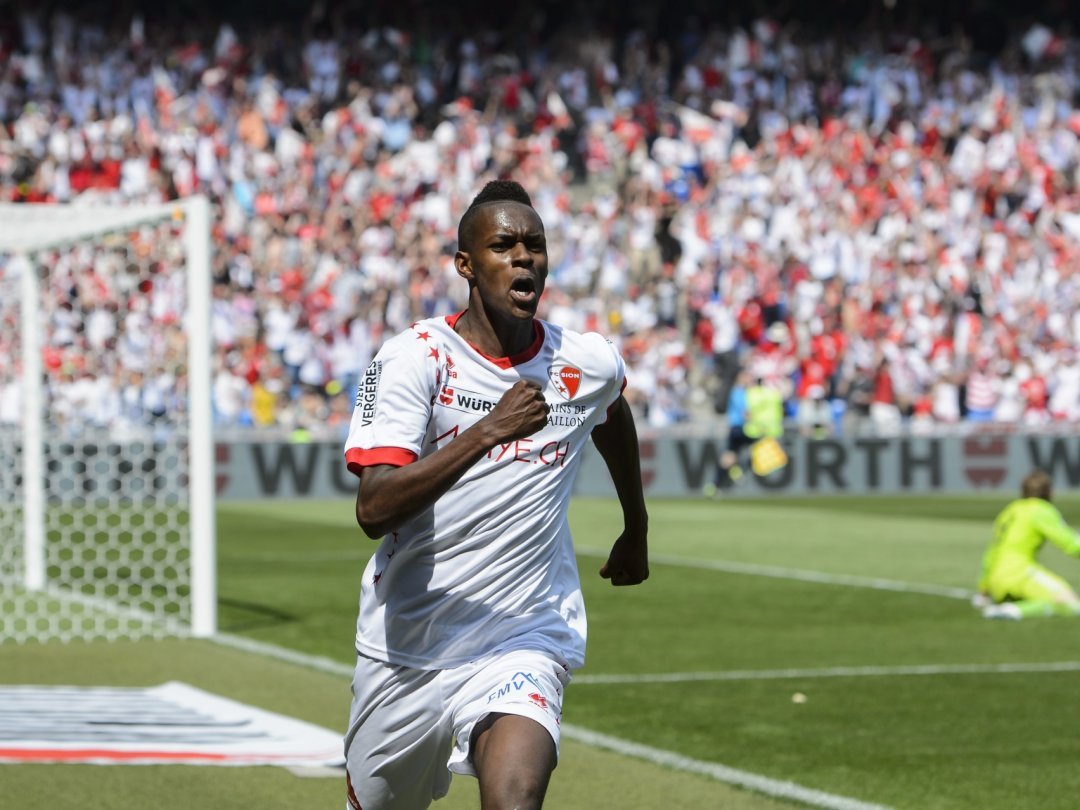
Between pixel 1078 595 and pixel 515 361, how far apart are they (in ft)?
37.2

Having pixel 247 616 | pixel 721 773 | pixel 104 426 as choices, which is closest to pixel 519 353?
pixel 721 773

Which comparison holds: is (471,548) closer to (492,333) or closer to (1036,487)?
(492,333)

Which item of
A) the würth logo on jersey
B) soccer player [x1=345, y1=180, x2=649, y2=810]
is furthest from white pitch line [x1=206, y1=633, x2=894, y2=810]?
the würth logo on jersey

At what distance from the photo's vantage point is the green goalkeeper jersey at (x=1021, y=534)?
12.8m

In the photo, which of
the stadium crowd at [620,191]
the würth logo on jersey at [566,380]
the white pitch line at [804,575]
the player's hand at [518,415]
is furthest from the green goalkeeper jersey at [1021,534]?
the stadium crowd at [620,191]

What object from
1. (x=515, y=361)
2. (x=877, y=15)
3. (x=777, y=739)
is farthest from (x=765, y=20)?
(x=515, y=361)

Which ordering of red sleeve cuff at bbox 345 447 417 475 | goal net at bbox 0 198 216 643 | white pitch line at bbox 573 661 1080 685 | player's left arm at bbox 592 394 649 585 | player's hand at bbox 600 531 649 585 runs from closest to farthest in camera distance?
red sleeve cuff at bbox 345 447 417 475 < player's left arm at bbox 592 394 649 585 < player's hand at bbox 600 531 649 585 < white pitch line at bbox 573 661 1080 685 < goal net at bbox 0 198 216 643

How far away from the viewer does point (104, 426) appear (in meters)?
20.1

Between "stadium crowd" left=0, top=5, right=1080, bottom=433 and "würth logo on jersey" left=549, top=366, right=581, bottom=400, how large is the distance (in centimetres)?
2047

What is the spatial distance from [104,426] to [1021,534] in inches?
415

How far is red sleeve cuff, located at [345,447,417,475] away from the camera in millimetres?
4375

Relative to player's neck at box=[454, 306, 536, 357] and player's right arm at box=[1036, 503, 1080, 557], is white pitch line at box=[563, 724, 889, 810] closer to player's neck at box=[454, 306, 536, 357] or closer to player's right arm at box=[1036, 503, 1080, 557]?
player's neck at box=[454, 306, 536, 357]

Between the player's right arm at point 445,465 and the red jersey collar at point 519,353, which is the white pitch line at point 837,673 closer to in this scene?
the red jersey collar at point 519,353

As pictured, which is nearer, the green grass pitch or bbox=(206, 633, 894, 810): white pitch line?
bbox=(206, 633, 894, 810): white pitch line
